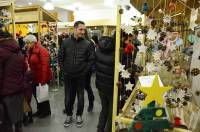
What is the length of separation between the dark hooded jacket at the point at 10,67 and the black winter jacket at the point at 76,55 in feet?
2.24

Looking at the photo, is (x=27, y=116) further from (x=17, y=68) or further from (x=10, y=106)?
(x=17, y=68)

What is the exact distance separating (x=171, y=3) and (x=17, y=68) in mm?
1965

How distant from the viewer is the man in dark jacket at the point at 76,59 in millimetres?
3270

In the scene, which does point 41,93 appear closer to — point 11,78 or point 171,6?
point 11,78

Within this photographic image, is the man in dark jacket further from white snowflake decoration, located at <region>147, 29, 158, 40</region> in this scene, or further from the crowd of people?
white snowflake decoration, located at <region>147, 29, 158, 40</region>

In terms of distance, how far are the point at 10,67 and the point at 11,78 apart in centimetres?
14

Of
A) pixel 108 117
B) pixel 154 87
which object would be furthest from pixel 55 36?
pixel 154 87

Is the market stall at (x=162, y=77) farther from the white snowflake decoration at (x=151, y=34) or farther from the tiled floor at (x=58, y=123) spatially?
the tiled floor at (x=58, y=123)

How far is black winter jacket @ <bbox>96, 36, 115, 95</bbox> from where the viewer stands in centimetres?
260

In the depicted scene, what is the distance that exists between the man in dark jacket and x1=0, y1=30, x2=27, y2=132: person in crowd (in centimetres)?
64

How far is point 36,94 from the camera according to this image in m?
3.63

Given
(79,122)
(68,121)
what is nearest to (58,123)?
(68,121)

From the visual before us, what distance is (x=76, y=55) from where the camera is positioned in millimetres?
3279

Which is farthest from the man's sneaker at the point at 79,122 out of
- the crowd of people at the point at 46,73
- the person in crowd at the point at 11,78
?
the person in crowd at the point at 11,78
